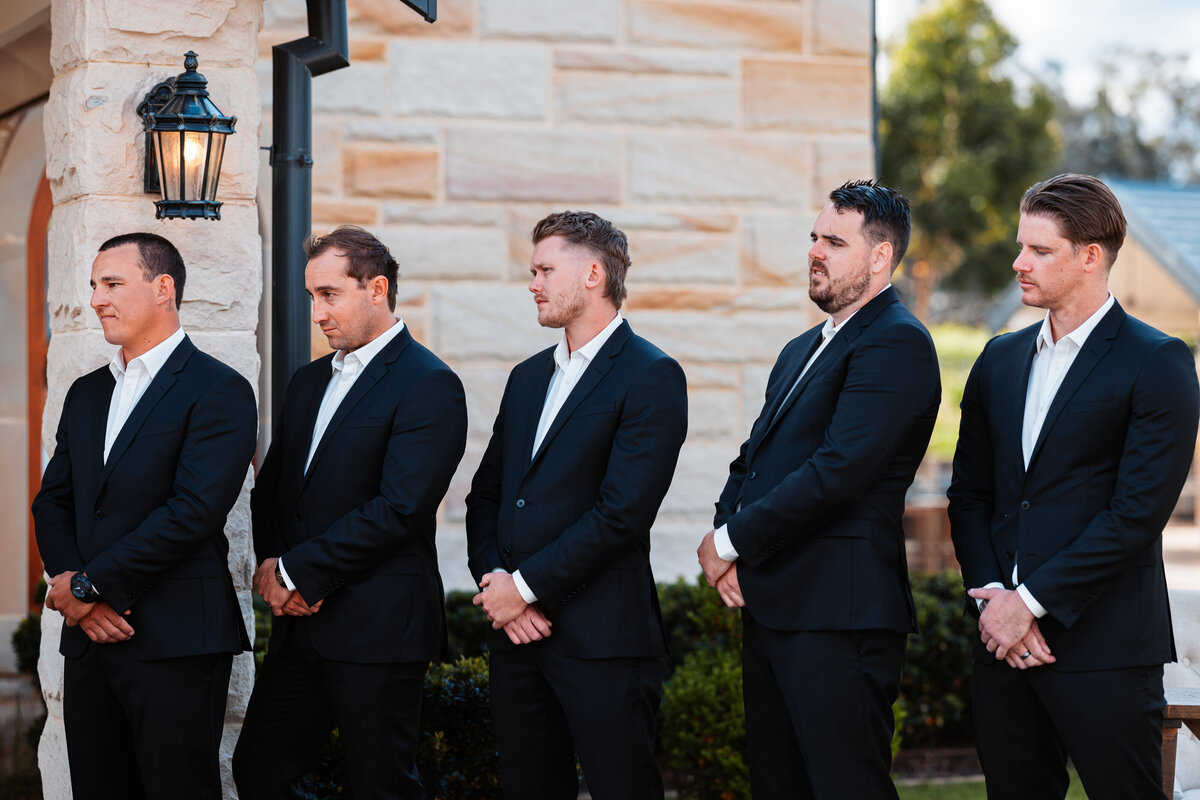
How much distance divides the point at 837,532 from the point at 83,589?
82.2 inches

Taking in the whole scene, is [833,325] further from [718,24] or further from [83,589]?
[718,24]

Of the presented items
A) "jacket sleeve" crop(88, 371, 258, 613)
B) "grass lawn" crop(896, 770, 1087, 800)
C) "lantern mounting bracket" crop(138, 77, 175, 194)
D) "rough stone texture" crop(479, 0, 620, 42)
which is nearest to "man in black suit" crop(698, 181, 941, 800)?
"jacket sleeve" crop(88, 371, 258, 613)

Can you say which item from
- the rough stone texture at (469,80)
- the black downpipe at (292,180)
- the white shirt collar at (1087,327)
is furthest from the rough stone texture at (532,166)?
the white shirt collar at (1087,327)

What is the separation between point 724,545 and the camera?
366 cm

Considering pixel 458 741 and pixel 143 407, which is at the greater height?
pixel 143 407

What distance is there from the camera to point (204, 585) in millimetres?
3838

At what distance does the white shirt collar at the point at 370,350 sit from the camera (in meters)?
4.03

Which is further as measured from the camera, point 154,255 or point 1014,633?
point 154,255

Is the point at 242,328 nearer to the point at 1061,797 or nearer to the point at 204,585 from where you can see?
the point at 204,585

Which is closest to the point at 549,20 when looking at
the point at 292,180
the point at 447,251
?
the point at 447,251

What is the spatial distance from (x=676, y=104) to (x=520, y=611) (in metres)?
3.90

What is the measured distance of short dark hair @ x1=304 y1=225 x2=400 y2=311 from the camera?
13.0 feet

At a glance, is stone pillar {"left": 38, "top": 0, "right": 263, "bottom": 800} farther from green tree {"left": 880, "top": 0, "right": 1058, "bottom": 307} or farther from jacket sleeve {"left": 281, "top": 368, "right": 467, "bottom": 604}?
green tree {"left": 880, "top": 0, "right": 1058, "bottom": 307}

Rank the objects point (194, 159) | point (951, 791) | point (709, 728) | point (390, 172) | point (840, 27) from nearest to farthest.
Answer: point (194, 159) < point (709, 728) < point (951, 791) < point (390, 172) < point (840, 27)
